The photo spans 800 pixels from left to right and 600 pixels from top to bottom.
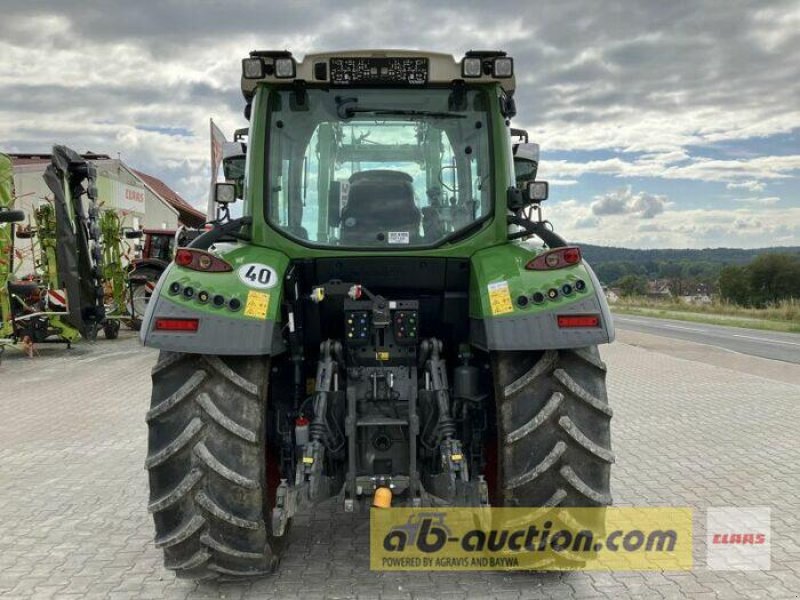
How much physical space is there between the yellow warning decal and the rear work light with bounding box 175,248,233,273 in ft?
0.77

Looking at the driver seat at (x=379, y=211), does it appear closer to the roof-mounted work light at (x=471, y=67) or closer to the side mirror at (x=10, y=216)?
the roof-mounted work light at (x=471, y=67)

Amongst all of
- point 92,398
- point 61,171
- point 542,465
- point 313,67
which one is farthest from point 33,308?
→ point 542,465

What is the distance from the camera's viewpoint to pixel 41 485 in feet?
19.0

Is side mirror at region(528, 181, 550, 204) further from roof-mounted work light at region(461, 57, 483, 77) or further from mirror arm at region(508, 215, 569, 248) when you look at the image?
roof-mounted work light at region(461, 57, 483, 77)

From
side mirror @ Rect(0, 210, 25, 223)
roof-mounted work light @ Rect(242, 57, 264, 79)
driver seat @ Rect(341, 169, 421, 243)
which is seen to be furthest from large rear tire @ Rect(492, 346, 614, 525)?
side mirror @ Rect(0, 210, 25, 223)

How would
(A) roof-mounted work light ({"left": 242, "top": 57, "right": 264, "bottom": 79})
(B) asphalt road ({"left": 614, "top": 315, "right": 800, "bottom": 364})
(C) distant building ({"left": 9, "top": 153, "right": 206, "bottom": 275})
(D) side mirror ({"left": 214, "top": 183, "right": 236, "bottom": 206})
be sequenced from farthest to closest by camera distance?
(C) distant building ({"left": 9, "top": 153, "right": 206, "bottom": 275}) → (B) asphalt road ({"left": 614, "top": 315, "right": 800, "bottom": 364}) → (D) side mirror ({"left": 214, "top": 183, "right": 236, "bottom": 206}) → (A) roof-mounted work light ({"left": 242, "top": 57, "right": 264, "bottom": 79})

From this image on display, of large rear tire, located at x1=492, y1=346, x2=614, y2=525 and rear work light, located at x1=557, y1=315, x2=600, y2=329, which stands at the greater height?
rear work light, located at x1=557, y1=315, x2=600, y2=329

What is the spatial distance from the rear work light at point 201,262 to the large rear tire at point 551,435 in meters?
1.55

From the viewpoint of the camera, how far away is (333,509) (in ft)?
16.8

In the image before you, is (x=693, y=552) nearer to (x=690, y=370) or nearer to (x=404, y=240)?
(x=404, y=240)

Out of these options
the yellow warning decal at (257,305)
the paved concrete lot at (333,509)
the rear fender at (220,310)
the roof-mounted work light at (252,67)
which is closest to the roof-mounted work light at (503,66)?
the roof-mounted work light at (252,67)

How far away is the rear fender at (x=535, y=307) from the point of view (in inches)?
143

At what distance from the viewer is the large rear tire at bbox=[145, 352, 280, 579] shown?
140 inches

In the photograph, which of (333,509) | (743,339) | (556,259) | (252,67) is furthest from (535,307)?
(743,339)
